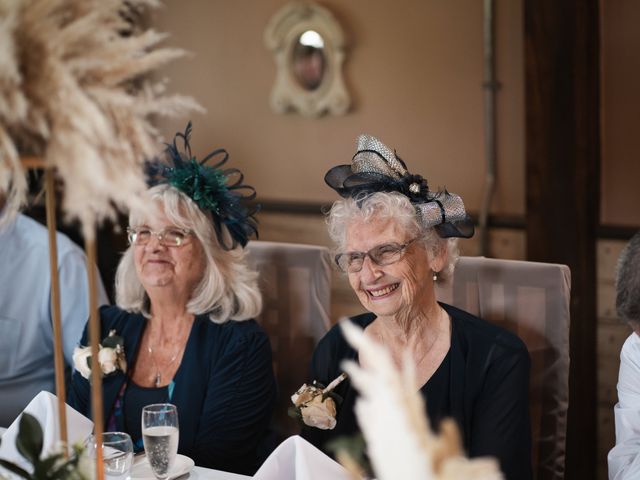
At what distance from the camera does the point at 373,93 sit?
15.6 feet

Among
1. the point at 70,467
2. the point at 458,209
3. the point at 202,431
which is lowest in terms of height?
the point at 202,431

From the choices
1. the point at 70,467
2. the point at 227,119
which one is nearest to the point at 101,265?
the point at 227,119

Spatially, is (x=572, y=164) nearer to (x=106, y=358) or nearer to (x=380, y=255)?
(x=380, y=255)

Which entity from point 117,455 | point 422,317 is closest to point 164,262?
point 422,317

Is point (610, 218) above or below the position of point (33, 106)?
below

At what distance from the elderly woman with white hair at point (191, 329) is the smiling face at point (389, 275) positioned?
1.54ft

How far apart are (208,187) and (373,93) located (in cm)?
221

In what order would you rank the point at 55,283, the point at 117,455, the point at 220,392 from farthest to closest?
the point at 220,392 → the point at 117,455 → the point at 55,283

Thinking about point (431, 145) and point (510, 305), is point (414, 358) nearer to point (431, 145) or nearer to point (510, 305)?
point (510, 305)

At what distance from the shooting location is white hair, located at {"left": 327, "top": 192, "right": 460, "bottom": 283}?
7.72ft

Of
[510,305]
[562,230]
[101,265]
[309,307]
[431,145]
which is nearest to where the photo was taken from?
[510,305]

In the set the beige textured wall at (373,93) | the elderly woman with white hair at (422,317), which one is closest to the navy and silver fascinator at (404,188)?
the elderly woman with white hair at (422,317)

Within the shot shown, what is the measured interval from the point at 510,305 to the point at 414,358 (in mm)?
330

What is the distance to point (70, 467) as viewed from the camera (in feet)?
4.08
